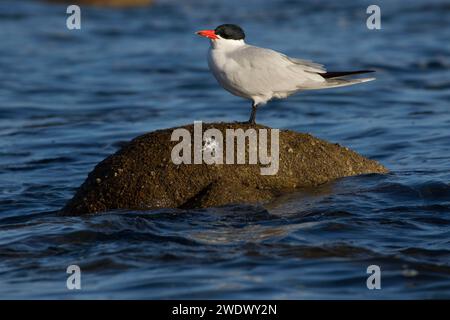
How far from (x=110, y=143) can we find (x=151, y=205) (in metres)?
4.13

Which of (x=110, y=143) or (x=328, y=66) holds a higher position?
(x=328, y=66)

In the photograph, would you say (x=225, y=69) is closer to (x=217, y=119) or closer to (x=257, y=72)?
(x=257, y=72)

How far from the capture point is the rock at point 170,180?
7.45 meters

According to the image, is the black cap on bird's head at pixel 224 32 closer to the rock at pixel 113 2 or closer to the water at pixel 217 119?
the water at pixel 217 119

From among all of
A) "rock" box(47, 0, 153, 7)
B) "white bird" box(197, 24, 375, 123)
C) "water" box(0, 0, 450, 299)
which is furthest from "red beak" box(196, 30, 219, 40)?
"rock" box(47, 0, 153, 7)

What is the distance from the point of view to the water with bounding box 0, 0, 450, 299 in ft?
20.2

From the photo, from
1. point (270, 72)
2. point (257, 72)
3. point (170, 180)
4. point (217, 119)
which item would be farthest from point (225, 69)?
point (217, 119)

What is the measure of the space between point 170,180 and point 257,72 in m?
1.16

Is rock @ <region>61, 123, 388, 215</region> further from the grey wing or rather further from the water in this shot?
the grey wing

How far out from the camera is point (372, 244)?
265 inches

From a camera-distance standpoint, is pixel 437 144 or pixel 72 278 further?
pixel 437 144

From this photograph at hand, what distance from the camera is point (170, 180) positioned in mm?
7465
